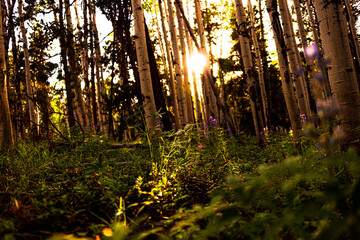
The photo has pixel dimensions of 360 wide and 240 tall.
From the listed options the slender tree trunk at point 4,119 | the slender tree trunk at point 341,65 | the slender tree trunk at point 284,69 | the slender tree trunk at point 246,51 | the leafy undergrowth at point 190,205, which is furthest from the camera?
the slender tree trunk at point 246,51

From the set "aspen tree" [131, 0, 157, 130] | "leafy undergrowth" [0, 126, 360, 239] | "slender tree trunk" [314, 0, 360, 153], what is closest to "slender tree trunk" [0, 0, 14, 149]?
"leafy undergrowth" [0, 126, 360, 239]

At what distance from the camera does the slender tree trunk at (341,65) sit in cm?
240

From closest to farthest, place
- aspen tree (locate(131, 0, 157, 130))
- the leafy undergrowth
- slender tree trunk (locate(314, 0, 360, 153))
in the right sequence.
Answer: the leafy undergrowth, slender tree trunk (locate(314, 0, 360, 153)), aspen tree (locate(131, 0, 157, 130))

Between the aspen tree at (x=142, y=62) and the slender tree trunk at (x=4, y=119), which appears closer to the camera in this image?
the slender tree trunk at (x=4, y=119)

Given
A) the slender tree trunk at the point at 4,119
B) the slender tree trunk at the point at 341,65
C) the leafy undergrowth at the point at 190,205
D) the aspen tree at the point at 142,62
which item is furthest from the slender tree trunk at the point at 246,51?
the slender tree trunk at the point at 4,119

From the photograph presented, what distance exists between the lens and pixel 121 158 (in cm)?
323

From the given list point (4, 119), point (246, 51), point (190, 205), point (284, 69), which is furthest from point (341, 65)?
point (4, 119)

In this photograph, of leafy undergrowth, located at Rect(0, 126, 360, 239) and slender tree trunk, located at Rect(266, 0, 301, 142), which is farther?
slender tree trunk, located at Rect(266, 0, 301, 142)

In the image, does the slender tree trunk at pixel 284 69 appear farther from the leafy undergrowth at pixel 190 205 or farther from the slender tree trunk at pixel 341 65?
the leafy undergrowth at pixel 190 205

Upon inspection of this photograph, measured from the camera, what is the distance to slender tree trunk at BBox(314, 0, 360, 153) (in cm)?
240

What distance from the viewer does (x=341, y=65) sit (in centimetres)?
248

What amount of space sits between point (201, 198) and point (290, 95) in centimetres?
337

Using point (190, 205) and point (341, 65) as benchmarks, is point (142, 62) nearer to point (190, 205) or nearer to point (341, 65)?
point (341, 65)

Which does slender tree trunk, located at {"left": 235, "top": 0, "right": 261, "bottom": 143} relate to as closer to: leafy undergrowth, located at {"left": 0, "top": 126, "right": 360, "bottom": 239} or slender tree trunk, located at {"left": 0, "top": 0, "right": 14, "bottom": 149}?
leafy undergrowth, located at {"left": 0, "top": 126, "right": 360, "bottom": 239}
